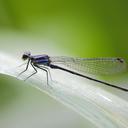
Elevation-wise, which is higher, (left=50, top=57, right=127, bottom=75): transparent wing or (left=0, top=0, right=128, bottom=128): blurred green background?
(left=0, top=0, right=128, bottom=128): blurred green background

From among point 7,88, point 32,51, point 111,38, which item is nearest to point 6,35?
point 32,51

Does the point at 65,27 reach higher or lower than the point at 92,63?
higher

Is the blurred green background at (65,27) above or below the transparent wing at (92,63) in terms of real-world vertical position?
above

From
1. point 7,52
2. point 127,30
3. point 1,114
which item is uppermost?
point 127,30

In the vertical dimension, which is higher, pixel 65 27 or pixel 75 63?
pixel 65 27

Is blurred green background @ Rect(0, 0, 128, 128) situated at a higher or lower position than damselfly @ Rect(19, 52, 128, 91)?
higher

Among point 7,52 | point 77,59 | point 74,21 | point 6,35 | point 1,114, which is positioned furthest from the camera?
point 74,21

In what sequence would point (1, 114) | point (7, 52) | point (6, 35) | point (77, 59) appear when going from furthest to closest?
point (77, 59), point (6, 35), point (7, 52), point (1, 114)

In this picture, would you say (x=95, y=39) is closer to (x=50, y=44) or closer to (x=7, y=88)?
(x=50, y=44)

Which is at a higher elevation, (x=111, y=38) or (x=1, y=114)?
(x=111, y=38)

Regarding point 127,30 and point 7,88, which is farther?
point 127,30

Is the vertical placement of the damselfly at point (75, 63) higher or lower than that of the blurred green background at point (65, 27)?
lower
